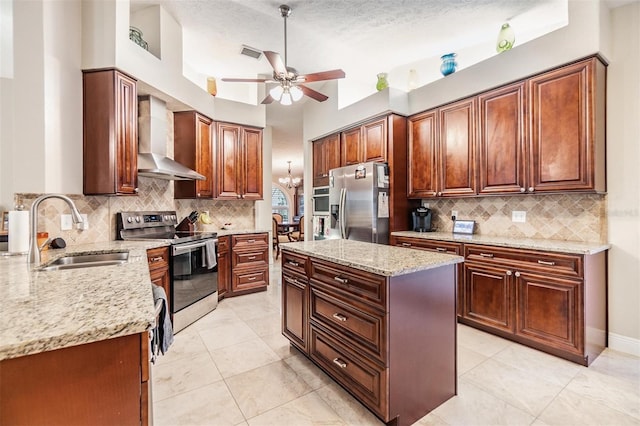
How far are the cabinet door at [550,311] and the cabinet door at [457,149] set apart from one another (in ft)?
3.71

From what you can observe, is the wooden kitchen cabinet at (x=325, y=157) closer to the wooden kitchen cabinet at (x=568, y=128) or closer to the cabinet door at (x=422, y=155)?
the cabinet door at (x=422, y=155)

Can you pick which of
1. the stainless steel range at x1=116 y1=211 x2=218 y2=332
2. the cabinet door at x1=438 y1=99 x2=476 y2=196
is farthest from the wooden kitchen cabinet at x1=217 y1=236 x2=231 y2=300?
the cabinet door at x1=438 y1=99 x2=476 y2=196

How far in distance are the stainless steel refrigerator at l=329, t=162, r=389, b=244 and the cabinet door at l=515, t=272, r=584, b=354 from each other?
159 centimetres

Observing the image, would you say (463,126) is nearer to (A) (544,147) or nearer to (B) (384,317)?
(A) (544,147)

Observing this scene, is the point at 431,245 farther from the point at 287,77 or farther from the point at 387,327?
the point at 287,77

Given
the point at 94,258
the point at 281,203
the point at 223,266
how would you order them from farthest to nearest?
the point at 281,203 → the point at 223,266 → the point at 94,258

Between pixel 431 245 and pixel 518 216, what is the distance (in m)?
0.94

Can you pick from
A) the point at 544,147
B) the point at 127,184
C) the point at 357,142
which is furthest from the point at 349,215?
the point at 127,184

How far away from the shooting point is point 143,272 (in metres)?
1.43

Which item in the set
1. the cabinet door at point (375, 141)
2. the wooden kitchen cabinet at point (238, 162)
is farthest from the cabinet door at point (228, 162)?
the cabinet door at point (375, 141)

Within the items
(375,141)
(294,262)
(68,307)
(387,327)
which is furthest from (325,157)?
(68,307)

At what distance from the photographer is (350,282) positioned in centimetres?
174

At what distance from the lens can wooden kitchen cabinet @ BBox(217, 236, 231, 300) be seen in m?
3.74

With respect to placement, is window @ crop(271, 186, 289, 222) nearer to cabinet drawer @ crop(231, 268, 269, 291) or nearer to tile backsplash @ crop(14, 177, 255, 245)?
tile backsplash @ crop(14, 177, 255, 245)
